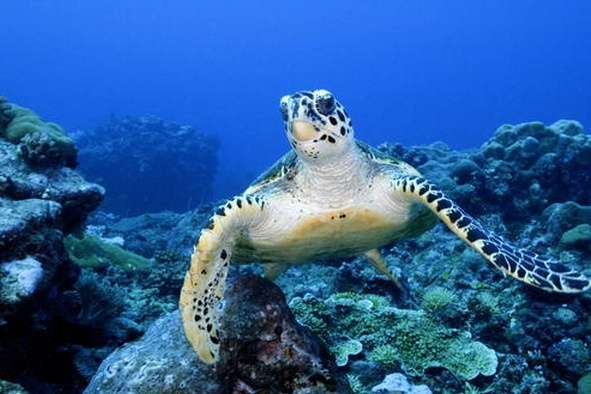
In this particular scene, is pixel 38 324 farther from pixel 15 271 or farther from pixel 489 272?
pixel 489 272

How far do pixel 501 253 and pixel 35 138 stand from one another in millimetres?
4878

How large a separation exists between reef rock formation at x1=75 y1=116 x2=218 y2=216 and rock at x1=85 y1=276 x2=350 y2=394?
20.2 meters

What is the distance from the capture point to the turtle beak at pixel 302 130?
11.7 ft

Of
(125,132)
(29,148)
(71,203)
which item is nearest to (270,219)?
(71,203)

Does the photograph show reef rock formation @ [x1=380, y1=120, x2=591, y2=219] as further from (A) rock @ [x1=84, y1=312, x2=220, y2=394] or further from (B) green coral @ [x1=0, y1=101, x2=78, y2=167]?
(A) rock @ [x1=84, y1=312, x2=220, y2=394]

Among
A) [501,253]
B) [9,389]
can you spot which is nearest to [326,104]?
[501,253]

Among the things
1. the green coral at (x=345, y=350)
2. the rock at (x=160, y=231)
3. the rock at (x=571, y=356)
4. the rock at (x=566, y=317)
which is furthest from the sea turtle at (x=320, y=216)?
the rock at (x=160, y=231)

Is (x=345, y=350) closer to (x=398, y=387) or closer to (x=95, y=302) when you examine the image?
(x=398, y=387)

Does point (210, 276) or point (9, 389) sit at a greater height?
point (210, 276)

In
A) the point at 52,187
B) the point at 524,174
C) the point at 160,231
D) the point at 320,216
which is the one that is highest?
the point at 160,231

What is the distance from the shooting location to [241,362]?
338 cm

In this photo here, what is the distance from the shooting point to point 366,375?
Result: 430cm

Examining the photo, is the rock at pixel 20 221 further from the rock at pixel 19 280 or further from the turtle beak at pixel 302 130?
the turtle beak at pixel 302 130

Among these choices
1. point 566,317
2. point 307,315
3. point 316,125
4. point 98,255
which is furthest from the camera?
point 98,255
